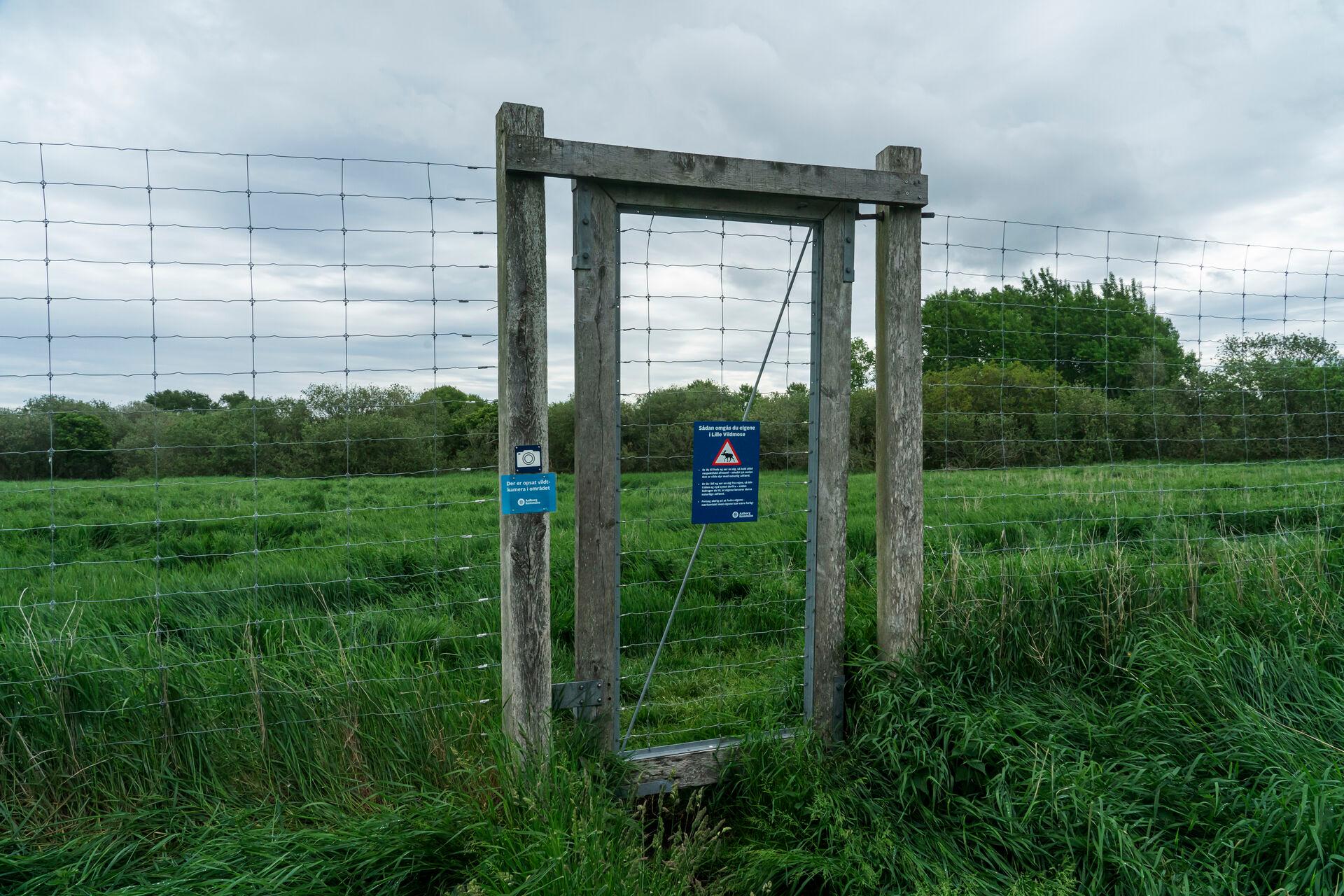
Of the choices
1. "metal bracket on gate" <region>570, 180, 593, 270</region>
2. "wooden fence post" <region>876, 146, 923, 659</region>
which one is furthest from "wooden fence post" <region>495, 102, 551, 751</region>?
"wooden fence post" <region>876, 146, 923, 659</region>

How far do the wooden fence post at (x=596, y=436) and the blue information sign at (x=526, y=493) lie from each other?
0.17 meters

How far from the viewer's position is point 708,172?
3604 millimetres

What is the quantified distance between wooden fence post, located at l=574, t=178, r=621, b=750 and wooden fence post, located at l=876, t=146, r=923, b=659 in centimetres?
147

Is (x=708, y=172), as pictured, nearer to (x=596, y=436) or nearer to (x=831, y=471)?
(x=596, y=436)

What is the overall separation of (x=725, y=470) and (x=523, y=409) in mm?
1023

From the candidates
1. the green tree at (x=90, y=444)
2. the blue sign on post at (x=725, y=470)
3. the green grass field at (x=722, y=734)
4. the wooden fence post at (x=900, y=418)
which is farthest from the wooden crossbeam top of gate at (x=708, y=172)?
the green tree at (x=90, y=444)

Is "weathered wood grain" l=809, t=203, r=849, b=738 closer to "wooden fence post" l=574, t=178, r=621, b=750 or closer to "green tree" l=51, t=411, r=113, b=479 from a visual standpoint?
"wooden fence post" l=574, t=178, r=621, b=750

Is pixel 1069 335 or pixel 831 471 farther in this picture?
pixel 1069 335

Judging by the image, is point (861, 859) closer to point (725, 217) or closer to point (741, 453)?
point (741, 453)

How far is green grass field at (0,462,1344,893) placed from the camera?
276 cm

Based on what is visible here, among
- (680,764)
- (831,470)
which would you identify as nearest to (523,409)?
(831,470)

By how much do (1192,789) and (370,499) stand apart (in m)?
6.96

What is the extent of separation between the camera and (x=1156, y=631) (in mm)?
4141

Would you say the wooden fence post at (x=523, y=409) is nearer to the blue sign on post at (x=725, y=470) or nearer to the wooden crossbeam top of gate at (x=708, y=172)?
the wooden crossbeam top of gate at (x=708, y=172)
